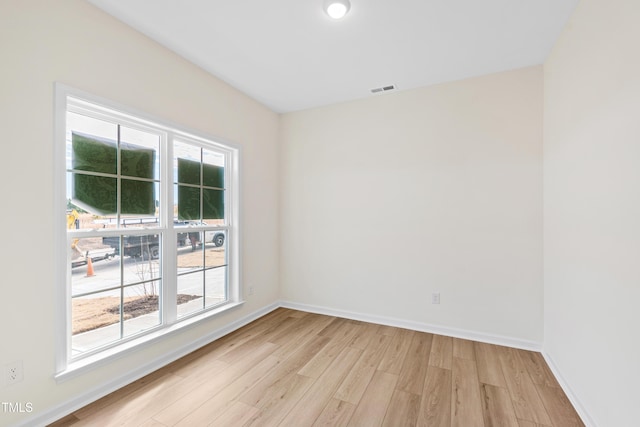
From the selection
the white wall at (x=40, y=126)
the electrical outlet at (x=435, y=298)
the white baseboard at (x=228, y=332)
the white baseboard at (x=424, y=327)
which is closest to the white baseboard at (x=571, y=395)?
the white baseboard at (x=228, y=332)

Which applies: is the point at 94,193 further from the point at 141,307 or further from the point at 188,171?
the point at 141,307

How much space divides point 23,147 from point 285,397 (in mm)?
2279

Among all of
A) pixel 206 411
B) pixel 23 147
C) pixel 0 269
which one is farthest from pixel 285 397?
pixel 23 147

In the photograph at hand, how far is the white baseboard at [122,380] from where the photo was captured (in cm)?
165

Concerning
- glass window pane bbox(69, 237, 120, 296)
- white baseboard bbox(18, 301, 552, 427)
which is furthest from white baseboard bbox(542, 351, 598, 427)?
glass window pane bbox(69, 237, 120, 296)

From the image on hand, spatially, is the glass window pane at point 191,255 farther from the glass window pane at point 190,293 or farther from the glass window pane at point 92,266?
the glass window pane at point 92,266

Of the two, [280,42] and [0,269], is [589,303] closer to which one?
[280,42]

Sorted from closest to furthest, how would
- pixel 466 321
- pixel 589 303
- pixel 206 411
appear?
pixel 589 303 < pixel 206 411 < pixel 466 321

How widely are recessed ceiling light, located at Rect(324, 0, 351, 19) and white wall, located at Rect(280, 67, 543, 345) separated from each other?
1.49m

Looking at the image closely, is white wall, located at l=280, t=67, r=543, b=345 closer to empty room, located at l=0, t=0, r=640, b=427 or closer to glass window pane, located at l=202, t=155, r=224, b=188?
empty room, located at l=0, t=0, r=640, b=427

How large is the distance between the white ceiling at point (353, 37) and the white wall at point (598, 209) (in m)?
0.37

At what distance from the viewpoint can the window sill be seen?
1.75m

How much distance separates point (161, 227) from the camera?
2.42 m

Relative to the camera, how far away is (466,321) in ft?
9.37
